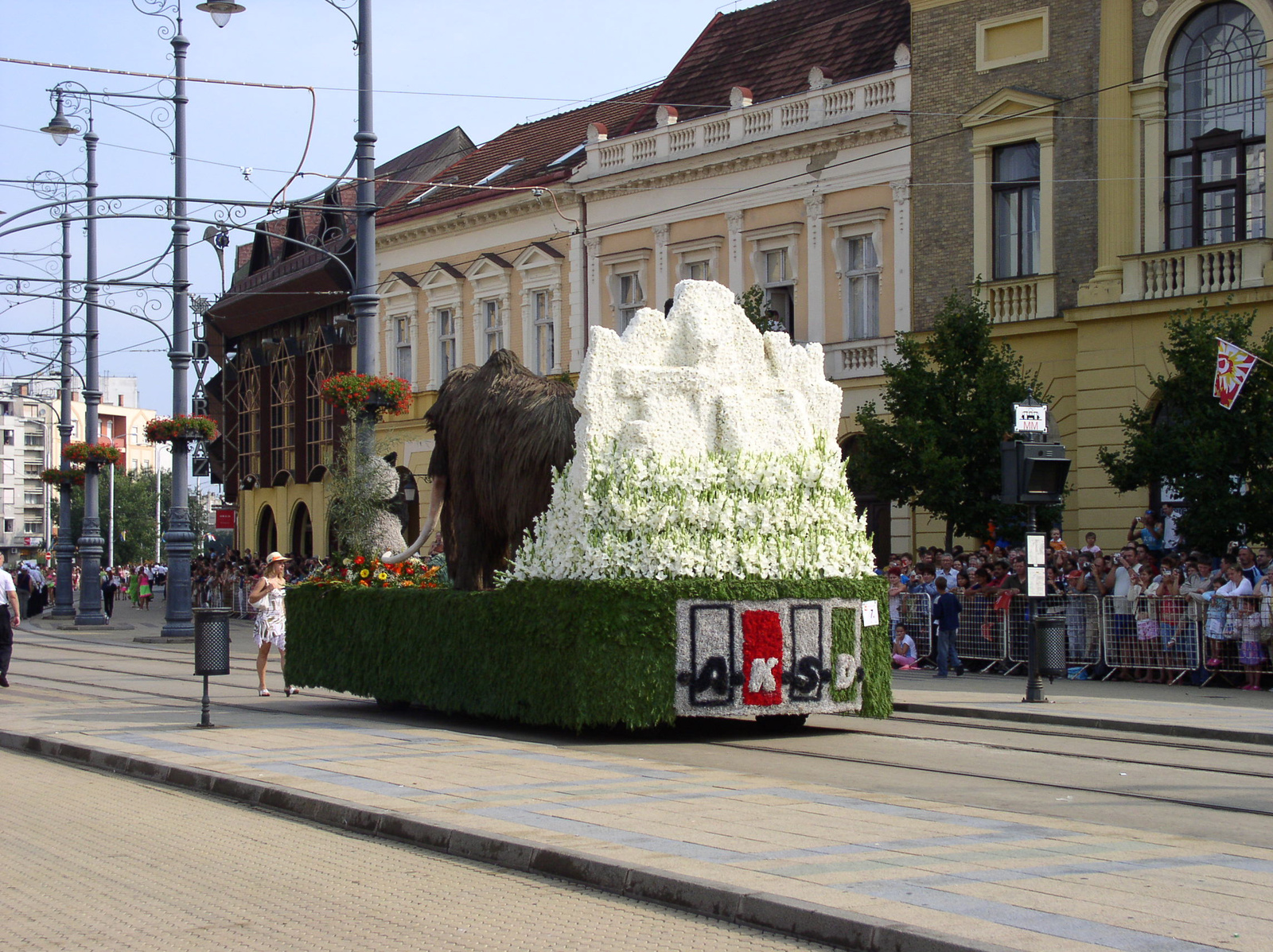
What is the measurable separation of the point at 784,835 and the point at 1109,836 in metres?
1.71

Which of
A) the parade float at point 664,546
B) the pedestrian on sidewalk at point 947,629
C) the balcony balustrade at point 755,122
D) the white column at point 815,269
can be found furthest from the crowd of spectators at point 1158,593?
the balcony balustrade at point 755,122

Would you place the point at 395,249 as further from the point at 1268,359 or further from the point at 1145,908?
the point at 1145,908

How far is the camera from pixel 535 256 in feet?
132

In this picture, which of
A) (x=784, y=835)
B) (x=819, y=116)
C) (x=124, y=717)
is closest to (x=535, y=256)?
(x=819, y=116)

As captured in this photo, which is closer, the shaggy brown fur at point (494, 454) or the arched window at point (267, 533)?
the shaggy brown fur at point (494, 454)

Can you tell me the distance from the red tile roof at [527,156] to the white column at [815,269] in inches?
277

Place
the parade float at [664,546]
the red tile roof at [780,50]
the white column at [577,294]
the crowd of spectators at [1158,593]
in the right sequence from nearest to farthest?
the parade float at [664,546] < the crowd of spectators at [1158,593] < the red tile roof at [780,50] < the white column at [577,294]

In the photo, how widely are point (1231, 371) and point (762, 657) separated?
10845 mm

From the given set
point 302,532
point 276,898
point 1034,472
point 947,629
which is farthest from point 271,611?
point 302,532

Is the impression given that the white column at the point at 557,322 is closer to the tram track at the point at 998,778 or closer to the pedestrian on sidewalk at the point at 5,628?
the pedestrian on sidewalk at the point at 5,628

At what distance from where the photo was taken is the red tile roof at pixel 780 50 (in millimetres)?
33469

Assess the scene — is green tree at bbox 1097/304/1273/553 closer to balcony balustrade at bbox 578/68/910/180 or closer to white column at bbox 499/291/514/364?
balcony balustrade at bbox 578/68/910/180

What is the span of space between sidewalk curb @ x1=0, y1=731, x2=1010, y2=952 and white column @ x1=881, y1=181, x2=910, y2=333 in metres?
21.9

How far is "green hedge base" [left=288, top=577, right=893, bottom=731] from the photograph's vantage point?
13.7 m
